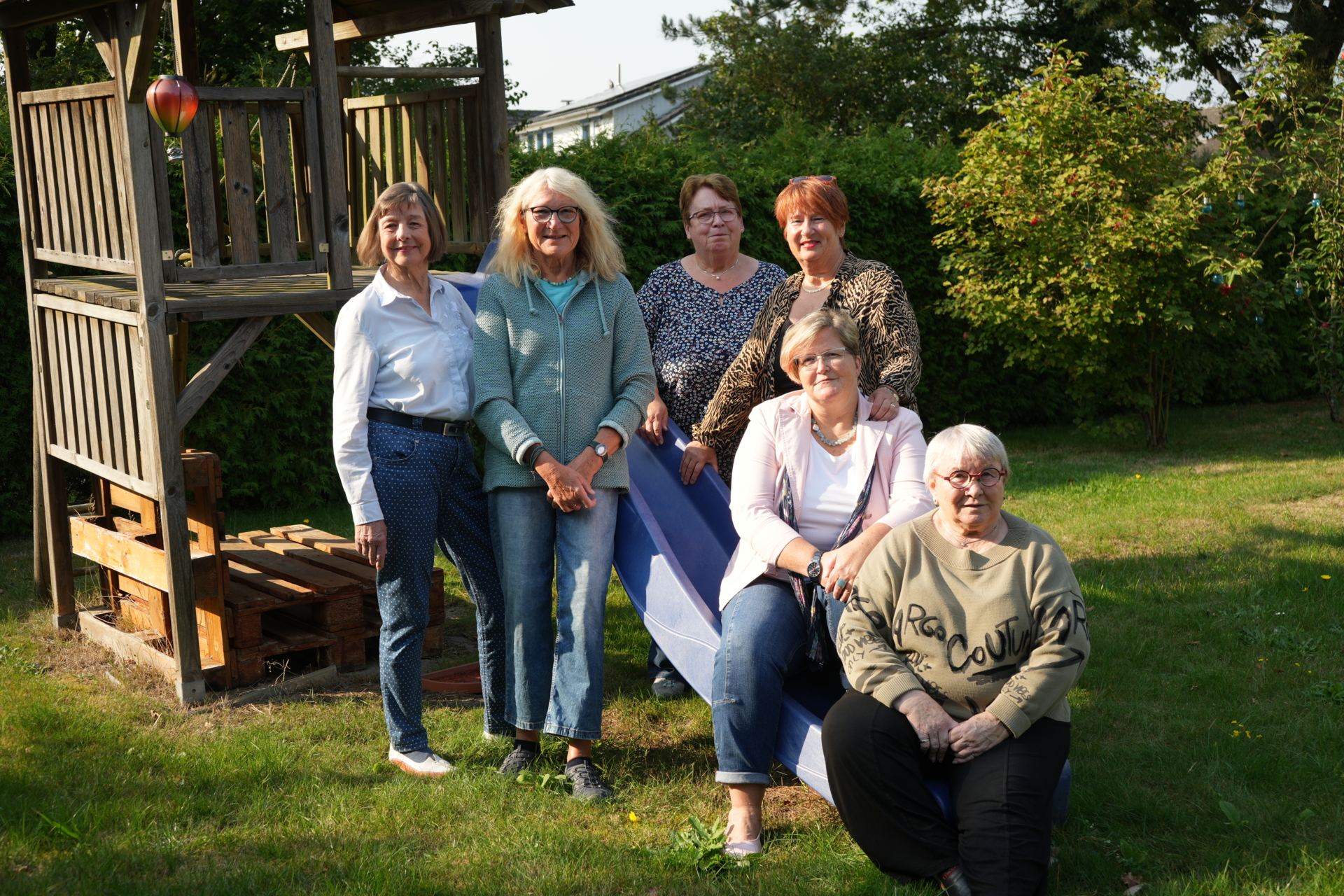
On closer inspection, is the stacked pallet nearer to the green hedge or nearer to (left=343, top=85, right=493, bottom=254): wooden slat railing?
(left=343, top=85, right=493, bottom=254): wooden slat railing

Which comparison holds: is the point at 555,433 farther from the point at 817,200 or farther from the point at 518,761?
the point at 817,200

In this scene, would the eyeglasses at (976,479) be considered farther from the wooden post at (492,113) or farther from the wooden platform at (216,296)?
the wooden post at (492,113)

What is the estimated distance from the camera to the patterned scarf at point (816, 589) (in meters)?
3.23

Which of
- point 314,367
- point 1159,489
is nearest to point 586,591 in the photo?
point 314,367

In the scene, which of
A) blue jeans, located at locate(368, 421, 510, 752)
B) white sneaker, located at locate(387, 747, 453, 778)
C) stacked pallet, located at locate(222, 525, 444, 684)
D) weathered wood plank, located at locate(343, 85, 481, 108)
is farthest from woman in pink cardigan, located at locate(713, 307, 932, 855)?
weathered wood plank, located at locate(343, 85, 481, 108)

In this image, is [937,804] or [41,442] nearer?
[937,804]

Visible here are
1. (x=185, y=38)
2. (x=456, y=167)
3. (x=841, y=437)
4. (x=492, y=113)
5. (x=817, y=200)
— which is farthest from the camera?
(x=185, y=38)

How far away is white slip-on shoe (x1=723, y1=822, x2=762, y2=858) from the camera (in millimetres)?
3045

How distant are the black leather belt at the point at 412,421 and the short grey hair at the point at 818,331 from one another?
1.07 meters

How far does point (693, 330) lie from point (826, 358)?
102 centimetres

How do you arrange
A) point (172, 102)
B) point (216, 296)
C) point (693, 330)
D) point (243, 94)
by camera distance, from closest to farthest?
point (172, 102)
point (693, 330)
point (243, 94)
point (216, 296)

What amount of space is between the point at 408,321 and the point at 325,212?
1425mm

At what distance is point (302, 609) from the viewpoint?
197 inches

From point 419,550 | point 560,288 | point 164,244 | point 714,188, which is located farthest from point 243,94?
point 419,550
